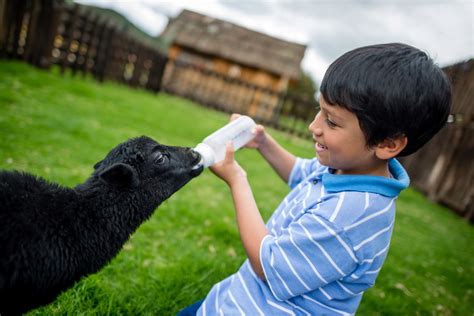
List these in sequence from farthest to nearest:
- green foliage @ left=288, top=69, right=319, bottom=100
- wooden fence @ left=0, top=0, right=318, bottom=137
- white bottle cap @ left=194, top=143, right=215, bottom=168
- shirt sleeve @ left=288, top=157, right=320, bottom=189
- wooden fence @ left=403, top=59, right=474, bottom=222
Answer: green foliage @ left=288, top=69, right=319, bottom=100 < wooden fence @ left=403, top=59, right=474, bottom=222 < wooden fence @ left=0, top=0, right=318, bottom=137 < shirt sleeve @ left=288, top=157, right=320, bottom=189 < white bottle cap @ left=194, top=143, right=215, bottom=168

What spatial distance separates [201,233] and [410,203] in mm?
6548

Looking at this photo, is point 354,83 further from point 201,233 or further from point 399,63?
point 201,233

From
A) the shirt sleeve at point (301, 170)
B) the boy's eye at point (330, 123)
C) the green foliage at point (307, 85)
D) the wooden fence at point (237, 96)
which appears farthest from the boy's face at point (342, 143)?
the green foliage at point (307, 85)

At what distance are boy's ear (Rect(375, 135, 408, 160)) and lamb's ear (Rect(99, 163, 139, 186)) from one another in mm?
1221

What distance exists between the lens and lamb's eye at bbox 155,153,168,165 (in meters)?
2.11

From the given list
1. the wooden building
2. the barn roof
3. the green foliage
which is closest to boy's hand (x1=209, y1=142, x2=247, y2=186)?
the wooden building

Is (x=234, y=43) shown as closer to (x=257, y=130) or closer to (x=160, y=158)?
(x=257, y=130)

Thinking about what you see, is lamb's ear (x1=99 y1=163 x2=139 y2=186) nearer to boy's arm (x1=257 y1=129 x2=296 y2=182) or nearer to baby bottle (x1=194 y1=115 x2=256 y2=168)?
baby bottle (x1=194 y1=115 x2=256 y2=168)

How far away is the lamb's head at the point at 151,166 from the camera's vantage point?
6.37 feet

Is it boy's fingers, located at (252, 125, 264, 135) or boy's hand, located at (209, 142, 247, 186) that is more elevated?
boy's fingers, located at (252, 125, 264, 135)

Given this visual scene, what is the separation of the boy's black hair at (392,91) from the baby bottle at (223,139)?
3.08 feet

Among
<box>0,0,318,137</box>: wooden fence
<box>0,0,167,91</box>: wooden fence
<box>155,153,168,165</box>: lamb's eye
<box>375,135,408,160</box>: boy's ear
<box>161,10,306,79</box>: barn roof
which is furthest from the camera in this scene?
<box>161,10,306,79</box>: barn roof

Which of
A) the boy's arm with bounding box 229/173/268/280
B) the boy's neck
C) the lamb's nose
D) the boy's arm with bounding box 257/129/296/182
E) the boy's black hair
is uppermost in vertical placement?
the boy's black hair

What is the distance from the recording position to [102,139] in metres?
5.57
